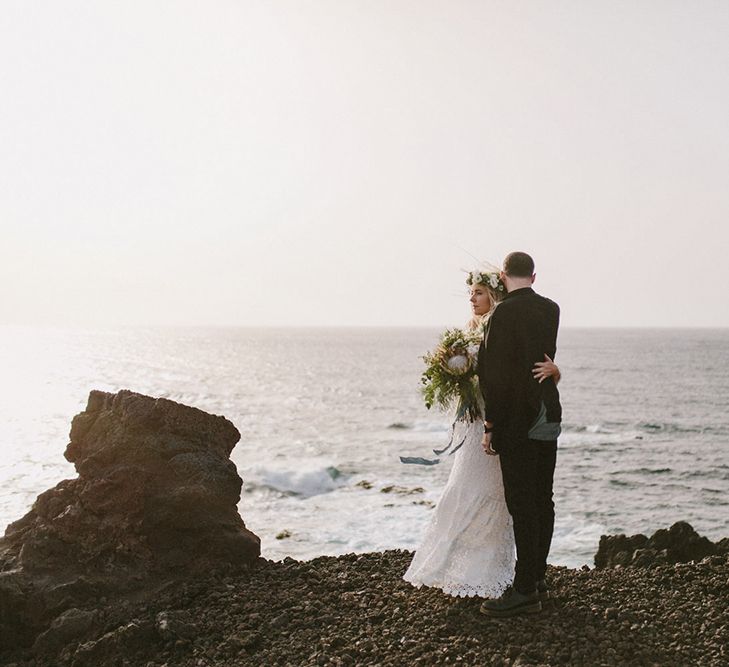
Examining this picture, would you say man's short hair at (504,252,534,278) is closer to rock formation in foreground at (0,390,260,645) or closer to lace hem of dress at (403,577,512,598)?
lace hem of dress at (403,577,512,598)

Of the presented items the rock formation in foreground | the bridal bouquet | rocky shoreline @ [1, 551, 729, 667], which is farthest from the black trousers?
the rock formation in foreground

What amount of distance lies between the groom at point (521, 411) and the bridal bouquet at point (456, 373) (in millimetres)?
476

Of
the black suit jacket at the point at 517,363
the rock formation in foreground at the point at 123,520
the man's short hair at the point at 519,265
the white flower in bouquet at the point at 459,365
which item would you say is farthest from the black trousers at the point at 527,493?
the rock formation in foreground at the point at 123,520

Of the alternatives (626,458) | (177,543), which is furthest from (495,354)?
(626,458)

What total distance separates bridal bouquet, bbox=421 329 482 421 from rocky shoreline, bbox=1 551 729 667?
203 centimetres

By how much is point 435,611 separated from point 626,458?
29.7 metres

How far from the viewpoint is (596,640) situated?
696 centimetres

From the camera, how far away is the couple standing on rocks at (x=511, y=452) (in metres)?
7.28

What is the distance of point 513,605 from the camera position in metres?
7.44

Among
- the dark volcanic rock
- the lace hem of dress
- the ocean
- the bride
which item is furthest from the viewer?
the ocean

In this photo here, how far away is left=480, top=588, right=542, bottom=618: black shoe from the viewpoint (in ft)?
24.4

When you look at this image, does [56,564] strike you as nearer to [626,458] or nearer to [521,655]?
[521,655]

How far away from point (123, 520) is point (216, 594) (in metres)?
1.61

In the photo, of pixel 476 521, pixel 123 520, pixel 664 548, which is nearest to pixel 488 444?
pixel 476 521
